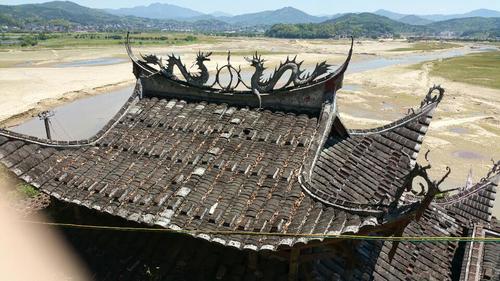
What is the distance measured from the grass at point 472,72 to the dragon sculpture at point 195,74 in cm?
7561

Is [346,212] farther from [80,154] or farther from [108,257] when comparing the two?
[80,154]

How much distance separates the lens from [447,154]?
1537 inches

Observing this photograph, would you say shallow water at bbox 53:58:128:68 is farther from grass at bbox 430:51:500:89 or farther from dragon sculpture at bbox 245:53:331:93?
dragon sculpture at bbox 245:53:331:93

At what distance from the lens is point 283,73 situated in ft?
30.5

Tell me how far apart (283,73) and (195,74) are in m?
2.43

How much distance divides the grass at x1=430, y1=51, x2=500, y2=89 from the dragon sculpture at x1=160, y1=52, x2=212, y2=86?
75.6 metres

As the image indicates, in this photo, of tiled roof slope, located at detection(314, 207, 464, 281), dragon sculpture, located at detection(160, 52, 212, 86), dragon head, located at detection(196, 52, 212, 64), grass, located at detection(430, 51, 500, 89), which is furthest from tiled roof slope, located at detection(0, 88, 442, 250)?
grass, located at detection(430, 51, 500, 89)

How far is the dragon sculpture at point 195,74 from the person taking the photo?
9812mm

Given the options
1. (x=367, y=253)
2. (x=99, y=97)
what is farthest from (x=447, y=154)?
(x=99, y=97)

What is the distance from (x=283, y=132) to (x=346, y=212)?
300cm

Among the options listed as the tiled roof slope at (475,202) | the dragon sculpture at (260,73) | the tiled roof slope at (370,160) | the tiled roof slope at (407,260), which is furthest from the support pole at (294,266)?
the tiled roof slope at (475,202)

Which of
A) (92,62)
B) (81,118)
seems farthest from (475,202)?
(92,62)

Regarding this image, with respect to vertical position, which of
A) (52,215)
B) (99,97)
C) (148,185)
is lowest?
(99,97)

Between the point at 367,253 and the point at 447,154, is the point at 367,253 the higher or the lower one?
the higher one
